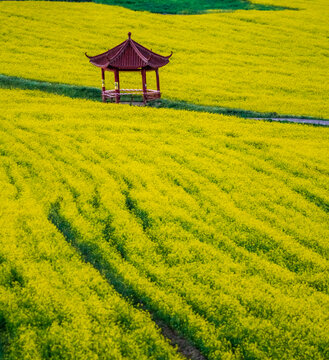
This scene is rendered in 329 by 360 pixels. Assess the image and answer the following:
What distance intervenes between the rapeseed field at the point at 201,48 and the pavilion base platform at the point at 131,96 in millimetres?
1164

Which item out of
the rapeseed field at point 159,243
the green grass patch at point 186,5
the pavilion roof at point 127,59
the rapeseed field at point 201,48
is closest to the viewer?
the rapeseed field at point 159,243

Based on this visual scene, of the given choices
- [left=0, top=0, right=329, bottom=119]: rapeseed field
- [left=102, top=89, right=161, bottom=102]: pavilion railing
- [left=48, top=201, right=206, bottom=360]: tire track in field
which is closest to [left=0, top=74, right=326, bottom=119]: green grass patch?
[left=102, top=89, right=161, bottom=102]: pavilion railing

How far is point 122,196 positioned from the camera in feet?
41.4

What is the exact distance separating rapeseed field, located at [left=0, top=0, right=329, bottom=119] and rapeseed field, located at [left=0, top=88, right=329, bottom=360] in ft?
27.9

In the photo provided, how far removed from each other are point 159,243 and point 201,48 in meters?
28.0

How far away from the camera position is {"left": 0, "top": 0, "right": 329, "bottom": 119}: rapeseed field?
26.8 meters

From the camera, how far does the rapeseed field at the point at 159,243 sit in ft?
24.6

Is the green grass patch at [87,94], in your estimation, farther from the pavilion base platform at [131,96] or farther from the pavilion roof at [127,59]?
the pavilion roof at [127,59]

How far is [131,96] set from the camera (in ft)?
83.1

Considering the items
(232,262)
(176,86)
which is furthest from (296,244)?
(176,86)

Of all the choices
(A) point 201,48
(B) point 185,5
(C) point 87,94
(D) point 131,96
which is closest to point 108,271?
(D) point 131,96

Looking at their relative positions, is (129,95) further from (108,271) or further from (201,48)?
(108,271)

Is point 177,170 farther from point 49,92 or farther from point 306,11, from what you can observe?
point 306,11

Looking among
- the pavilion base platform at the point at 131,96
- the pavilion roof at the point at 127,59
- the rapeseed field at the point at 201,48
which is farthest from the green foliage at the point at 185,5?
the pavilion roof at the point at 127,59
